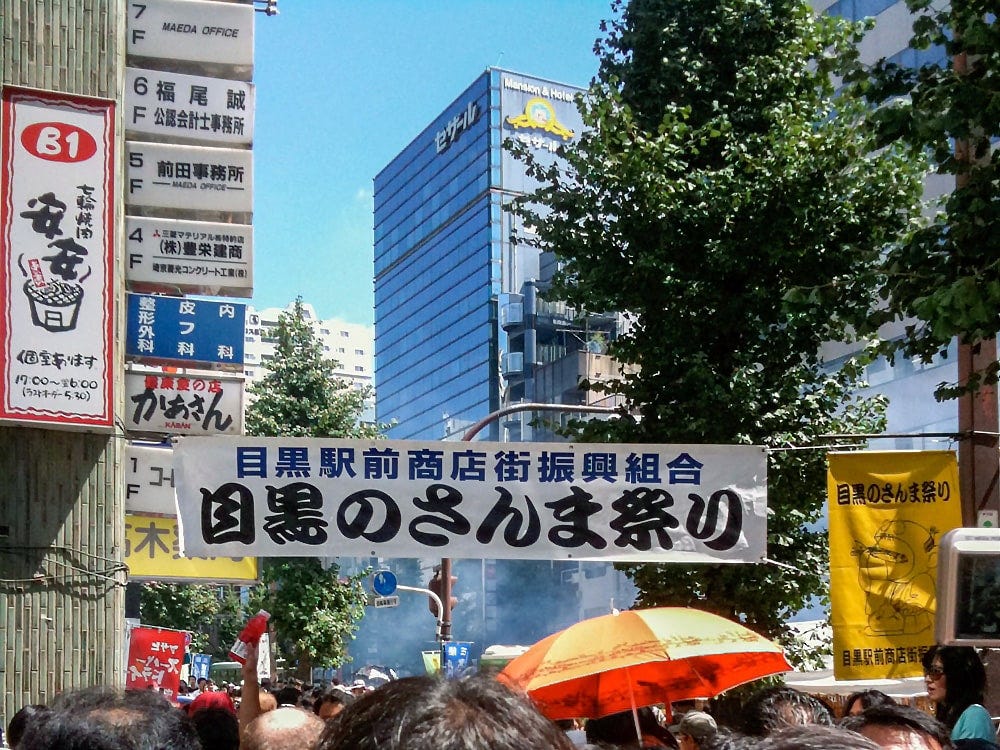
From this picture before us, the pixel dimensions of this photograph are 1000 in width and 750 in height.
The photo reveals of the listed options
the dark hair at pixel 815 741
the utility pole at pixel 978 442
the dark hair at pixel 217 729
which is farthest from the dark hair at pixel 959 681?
the dark hair at pixel 815 741

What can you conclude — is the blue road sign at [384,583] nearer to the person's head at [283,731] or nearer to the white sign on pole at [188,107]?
the white sign on pole at [188,107]

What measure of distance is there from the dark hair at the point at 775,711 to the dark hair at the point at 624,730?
1.38 metres

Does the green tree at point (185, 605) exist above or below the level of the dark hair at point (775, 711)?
below

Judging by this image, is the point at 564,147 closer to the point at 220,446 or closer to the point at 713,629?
the point at 220,446

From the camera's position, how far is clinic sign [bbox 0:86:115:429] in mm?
8562

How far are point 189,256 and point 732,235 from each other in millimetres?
5558

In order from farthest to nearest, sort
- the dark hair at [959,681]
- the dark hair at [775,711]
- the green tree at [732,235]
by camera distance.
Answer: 1. the green tree at [732,235]
2. the dark hair at [959,681]
3. the dark hair at [775,711]

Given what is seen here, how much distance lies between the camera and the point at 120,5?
31.5 ft

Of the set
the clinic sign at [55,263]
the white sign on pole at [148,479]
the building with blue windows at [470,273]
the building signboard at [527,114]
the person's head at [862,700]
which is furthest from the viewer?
the building signboard at [527,114]

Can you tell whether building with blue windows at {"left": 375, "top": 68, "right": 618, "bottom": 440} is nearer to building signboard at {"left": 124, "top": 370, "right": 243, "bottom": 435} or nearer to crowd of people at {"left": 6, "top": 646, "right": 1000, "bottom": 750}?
building signboard at {"left": 124, "top": 370, "right": 243, "bottom": 435}

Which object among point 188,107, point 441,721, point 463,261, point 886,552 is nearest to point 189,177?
point 188,107

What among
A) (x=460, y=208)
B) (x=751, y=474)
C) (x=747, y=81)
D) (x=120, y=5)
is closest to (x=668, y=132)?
(x=747, y=81)

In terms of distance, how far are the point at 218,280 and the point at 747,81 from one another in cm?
615

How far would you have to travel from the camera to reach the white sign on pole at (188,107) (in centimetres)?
1002
